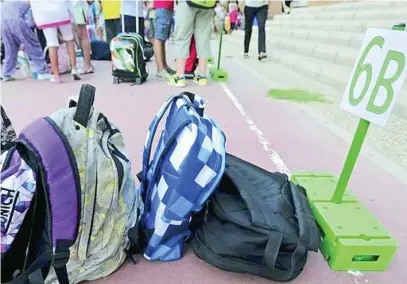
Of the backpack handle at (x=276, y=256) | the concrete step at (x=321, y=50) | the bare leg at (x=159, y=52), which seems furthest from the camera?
the concrete step at (x=321, y=50)

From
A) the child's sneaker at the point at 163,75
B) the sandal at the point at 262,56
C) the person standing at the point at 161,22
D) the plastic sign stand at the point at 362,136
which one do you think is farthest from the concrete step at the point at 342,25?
the plastic sign stand at the point at 362,136

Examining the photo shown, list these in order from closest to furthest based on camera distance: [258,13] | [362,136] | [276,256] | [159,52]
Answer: [276,256] → [362,136] → [159,52] → [258,13]

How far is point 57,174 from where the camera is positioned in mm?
1024

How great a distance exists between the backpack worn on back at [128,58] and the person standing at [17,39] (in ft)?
2.97

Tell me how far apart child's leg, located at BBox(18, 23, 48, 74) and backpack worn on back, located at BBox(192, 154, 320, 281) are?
3.51 metres

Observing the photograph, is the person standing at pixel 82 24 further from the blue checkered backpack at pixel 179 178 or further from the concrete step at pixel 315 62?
the blue checkered backpack at pixel 179 178

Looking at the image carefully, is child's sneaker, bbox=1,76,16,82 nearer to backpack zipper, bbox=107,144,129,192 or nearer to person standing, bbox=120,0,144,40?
person standing, bbox=120,0,144,40

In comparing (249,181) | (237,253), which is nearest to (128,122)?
(249,181)

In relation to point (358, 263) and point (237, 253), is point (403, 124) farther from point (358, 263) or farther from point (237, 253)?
point (237, 253)

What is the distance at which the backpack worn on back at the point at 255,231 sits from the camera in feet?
3.89

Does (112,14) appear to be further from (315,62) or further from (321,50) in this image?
(321,50)

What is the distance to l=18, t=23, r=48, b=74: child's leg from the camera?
3920 mm

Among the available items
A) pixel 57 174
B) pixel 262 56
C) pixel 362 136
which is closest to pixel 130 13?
pixel 262 56

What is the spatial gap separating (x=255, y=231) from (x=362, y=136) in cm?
62
